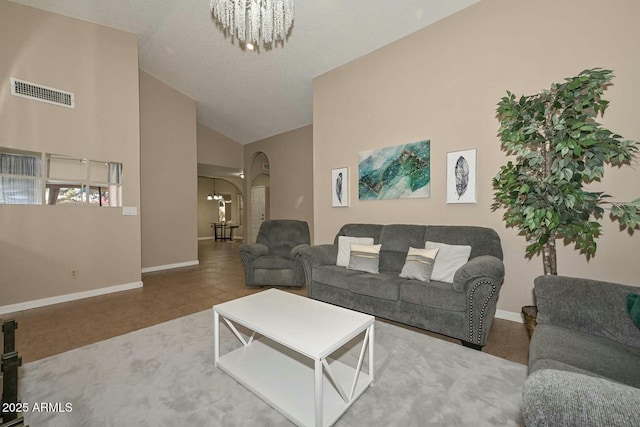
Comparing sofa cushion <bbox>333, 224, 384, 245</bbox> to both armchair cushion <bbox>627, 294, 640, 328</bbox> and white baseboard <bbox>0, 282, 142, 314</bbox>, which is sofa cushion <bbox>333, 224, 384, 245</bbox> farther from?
white baseboard <bbox>0, 282, 142, 314</bbox>

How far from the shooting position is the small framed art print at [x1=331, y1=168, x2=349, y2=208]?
415cm

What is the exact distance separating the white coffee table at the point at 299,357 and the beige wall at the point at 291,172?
438 centimetres

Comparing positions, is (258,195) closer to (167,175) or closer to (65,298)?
(167,175)

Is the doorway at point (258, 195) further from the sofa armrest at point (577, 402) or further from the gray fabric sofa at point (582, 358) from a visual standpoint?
the sofa armrest at point (577, 402)

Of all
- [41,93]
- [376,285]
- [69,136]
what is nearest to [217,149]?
[69,136]

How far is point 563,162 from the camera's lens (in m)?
1.89

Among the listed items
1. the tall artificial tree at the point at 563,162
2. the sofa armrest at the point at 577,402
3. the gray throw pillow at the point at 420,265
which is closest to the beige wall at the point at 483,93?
the tall artificial tree at the point at 563,162

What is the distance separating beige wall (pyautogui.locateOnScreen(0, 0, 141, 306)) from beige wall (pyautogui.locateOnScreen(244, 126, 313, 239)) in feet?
11.3

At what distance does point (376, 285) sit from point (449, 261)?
757 millimetres

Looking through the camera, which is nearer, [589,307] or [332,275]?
[589,307]

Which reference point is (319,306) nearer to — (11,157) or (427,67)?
(427,67)

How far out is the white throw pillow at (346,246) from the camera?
328 centimetres

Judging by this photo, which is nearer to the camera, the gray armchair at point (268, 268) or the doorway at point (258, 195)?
the gray armchair at point (268, 268)

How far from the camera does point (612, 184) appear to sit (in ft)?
7.56
